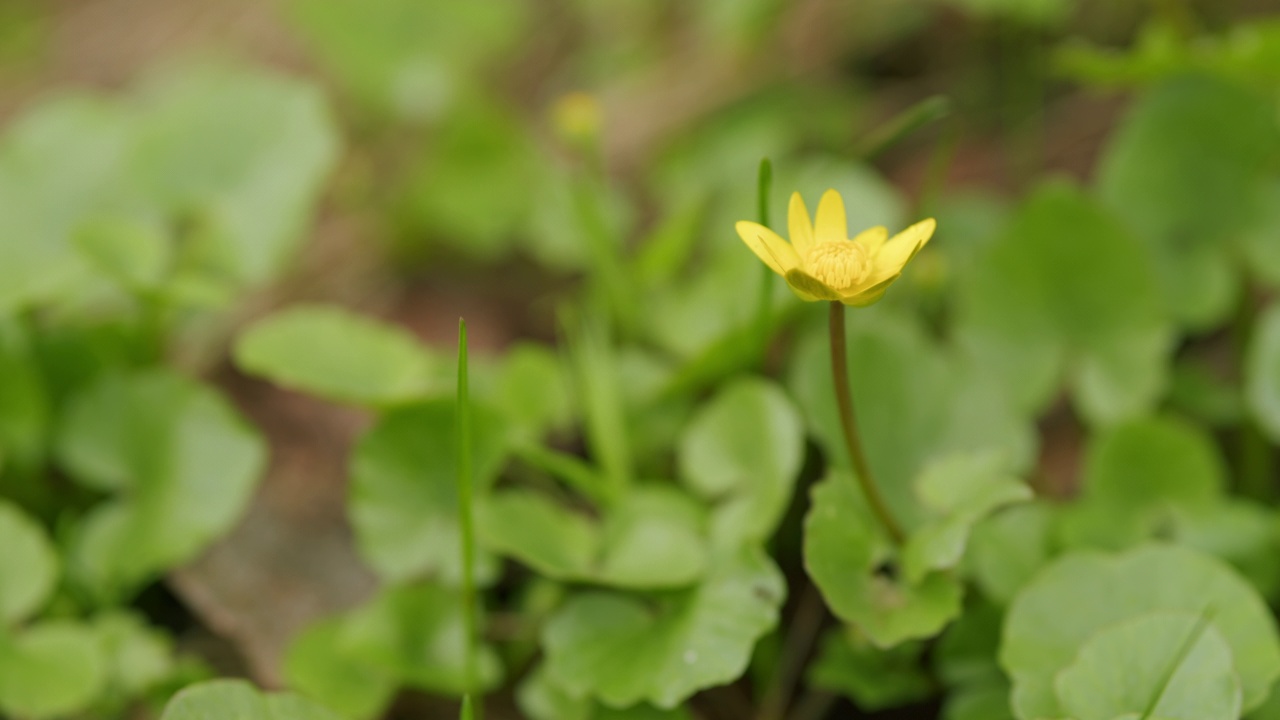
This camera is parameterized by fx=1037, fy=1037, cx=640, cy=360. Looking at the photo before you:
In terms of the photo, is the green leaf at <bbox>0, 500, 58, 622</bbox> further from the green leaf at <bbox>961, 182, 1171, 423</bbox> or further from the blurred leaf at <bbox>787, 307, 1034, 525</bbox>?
the green leaf at <bbox>961, 182, 1171, 423</bbox>

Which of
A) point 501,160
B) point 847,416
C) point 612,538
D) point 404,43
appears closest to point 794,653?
point 612,538

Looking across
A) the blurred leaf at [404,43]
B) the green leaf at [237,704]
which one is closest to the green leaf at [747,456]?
the green leaf at [237,704]

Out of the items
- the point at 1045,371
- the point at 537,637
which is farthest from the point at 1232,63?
the point at 537,637

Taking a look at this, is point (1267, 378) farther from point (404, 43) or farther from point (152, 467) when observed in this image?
point (404, 43)

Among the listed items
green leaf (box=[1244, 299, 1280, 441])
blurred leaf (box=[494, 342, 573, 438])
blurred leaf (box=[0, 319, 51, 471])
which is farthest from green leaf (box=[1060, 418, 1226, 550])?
blurred leaf (box=[0, 319, 51, 471])

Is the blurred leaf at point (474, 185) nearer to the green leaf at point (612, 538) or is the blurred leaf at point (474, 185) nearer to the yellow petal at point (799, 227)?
the green leaf at point (612, 538)

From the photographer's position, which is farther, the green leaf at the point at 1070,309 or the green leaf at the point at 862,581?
the green leaf at the point at 1070,309
